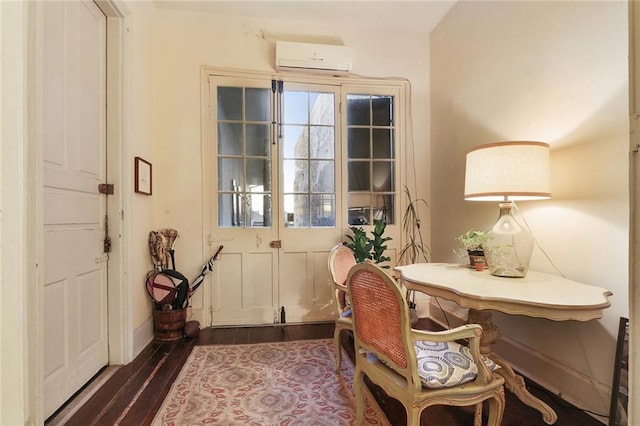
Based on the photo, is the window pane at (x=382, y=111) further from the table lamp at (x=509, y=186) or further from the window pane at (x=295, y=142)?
the table lamp at (x=509, y=186)

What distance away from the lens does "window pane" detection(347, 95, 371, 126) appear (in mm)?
3055

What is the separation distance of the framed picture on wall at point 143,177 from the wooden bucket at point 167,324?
101 cm

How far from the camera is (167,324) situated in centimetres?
240

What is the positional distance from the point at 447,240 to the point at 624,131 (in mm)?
1559

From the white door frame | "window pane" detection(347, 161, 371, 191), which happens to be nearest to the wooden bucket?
the white door frame

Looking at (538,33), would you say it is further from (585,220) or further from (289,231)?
(289,231)

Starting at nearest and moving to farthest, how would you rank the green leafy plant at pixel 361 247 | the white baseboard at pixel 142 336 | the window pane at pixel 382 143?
the white baseboard at pixel 142 336
the green leafy plant at pixel 361 247
the window pane at pixel 382 143

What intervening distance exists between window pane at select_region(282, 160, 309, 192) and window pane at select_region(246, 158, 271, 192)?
6.5 inches

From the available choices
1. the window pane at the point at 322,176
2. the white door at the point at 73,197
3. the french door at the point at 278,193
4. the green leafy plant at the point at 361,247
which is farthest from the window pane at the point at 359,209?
the white door at the point at 73,197

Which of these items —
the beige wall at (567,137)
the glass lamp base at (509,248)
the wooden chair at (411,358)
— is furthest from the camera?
the glass lamp base at (509,248)

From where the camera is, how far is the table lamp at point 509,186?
4.99 feet

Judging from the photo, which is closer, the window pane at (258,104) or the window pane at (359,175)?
the window pane at (258,104)

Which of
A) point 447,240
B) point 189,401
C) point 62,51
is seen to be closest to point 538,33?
point 447,240

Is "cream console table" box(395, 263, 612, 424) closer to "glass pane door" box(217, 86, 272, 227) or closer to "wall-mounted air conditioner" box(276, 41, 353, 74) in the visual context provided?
"glass pane door" box(217, 86, 272, 227)
